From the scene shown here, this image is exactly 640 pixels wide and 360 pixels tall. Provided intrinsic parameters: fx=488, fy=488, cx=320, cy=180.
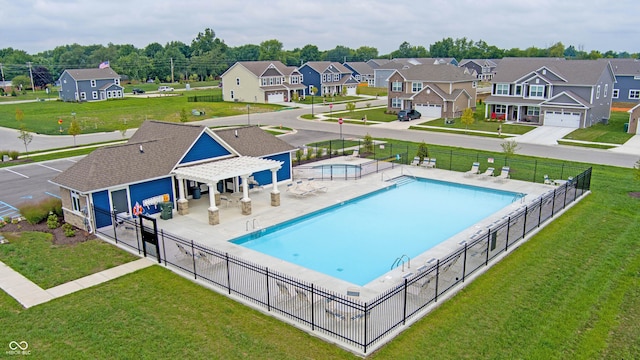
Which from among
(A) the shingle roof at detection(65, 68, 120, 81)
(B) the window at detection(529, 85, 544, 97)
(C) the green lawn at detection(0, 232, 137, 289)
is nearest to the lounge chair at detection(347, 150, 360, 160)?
(C) the green lawn at detection(0, 232, 137, 289)

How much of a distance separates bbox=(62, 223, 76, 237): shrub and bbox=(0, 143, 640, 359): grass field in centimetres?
575

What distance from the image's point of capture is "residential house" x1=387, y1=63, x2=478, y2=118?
62.7m

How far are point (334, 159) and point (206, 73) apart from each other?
119 metres

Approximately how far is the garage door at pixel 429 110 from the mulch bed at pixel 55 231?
49613mm

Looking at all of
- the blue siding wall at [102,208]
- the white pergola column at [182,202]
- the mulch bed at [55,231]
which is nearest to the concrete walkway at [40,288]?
the mulch bed at [55,231]

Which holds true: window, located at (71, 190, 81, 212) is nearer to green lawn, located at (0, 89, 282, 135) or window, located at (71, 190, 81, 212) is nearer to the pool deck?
the pool deck

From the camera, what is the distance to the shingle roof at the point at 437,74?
214ft

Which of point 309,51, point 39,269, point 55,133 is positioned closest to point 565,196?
point 39,269

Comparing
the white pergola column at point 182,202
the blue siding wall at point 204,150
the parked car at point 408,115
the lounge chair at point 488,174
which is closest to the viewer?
the white pergola column at point 182,202

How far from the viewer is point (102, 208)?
23312 millimetres

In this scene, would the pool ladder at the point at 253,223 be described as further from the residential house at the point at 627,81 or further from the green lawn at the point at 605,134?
the residential house at the point at 627,81

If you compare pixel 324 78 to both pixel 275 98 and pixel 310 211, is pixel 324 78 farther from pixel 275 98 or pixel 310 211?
pixel 310 211

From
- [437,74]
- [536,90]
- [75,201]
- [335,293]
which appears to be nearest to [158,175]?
[75,201]

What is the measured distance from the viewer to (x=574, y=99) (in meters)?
53.4
